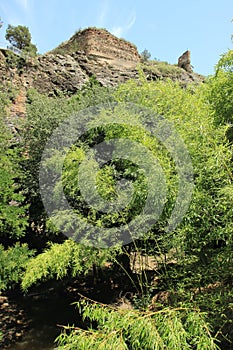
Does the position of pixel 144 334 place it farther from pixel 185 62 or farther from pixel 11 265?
pixel 185 62

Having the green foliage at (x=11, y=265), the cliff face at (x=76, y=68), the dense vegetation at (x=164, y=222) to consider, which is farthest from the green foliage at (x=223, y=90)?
the cliff face at (x=76, y=68)

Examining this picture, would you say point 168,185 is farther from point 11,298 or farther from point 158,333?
point 11,298

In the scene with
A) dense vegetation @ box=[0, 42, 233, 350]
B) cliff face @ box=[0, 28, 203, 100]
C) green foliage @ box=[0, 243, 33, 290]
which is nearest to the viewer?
dense vegetation @ box=[0, 42, 233, 350]

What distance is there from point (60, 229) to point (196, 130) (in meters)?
2.56

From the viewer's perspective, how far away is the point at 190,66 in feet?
51.5

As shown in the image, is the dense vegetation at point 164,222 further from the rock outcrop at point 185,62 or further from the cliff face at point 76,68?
the rock outcrop at point 185,62

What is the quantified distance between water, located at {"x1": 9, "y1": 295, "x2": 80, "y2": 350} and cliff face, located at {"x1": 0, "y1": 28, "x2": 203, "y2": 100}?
7.12 meters

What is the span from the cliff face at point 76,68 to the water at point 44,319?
23.4ft

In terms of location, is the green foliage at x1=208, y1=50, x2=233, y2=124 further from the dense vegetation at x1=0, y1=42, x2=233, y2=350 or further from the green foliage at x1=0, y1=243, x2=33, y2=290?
the green foliage at x1=0, y1=243, x2=33, y2=290

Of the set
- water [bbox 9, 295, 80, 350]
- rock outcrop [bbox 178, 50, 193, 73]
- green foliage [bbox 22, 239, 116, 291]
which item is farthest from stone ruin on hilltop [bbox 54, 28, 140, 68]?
green foliage [bbox 22, 239, 116, 291]

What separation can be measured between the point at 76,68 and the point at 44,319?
9710 mm

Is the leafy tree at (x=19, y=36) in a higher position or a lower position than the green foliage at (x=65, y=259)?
higher

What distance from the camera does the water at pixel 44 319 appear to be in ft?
13.1

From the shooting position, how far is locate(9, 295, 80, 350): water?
400cm
